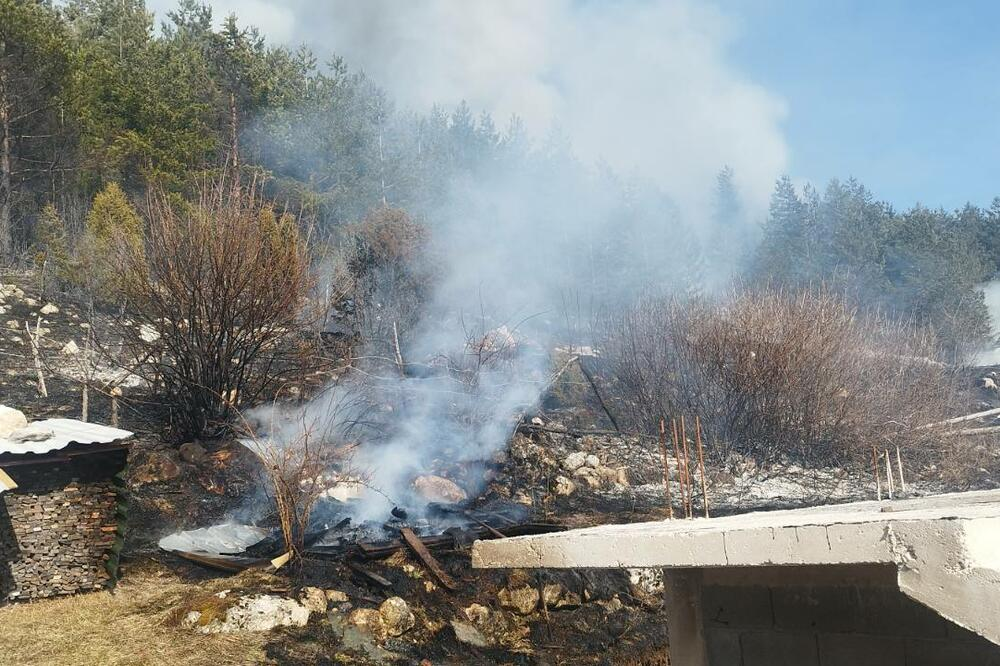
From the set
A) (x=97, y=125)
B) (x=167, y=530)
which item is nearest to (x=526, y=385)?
(x=167, y=530)

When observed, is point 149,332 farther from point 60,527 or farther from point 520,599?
point 520,599

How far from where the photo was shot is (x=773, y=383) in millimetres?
18031

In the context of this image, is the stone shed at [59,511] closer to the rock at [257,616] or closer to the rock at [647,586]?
the rock at [257,616]

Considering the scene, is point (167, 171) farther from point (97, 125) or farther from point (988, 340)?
point (988, 340)

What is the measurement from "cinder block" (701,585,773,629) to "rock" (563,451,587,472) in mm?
10820

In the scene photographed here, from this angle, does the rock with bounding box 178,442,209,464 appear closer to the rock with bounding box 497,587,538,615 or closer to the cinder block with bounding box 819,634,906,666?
the rock with bounding box 497,587,538,615

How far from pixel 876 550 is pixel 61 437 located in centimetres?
823

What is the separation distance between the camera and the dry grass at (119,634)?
735 cm

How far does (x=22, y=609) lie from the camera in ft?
26.8

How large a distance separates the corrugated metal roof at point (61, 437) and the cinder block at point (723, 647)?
666cm

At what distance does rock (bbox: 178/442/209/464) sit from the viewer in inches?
497

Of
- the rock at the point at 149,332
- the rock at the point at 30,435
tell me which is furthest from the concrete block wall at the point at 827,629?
the rock at the point at 149,332

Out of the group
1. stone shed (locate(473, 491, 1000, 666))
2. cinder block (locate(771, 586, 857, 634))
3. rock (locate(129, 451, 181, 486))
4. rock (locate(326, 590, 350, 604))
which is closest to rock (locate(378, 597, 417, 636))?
rock (locate(326, 590, 350, 604))

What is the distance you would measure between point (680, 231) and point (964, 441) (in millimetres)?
21397
